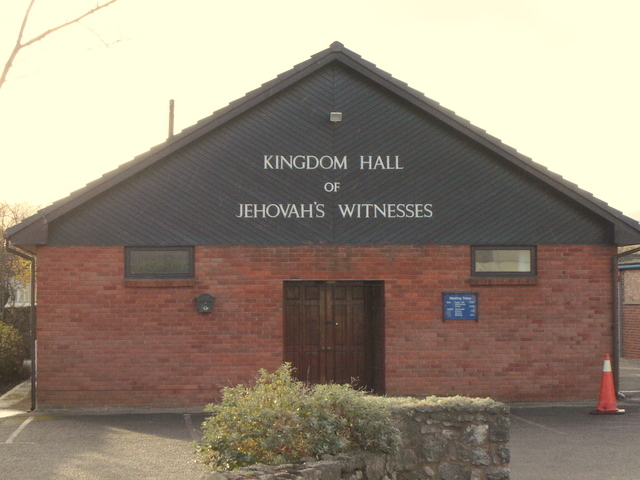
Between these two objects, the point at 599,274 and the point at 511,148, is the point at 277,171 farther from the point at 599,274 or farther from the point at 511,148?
the point at 599,274

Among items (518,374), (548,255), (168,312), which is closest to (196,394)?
(168,312)

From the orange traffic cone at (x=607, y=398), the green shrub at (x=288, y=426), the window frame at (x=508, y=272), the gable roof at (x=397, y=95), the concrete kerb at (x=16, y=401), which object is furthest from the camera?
the window frame at (x=508, y=272)

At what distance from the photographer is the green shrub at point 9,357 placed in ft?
65.4

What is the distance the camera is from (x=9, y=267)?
102 feet

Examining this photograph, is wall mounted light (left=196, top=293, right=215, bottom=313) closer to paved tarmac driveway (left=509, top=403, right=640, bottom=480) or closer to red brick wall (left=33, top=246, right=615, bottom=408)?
red brick wall (left=33, top=246, right=615, bottom=408)

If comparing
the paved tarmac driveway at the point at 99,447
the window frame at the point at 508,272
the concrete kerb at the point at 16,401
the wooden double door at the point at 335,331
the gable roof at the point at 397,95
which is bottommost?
the paved tarmac driveway at the point at 99,447

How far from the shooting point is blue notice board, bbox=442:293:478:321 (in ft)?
52.3

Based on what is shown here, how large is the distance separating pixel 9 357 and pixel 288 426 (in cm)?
1428

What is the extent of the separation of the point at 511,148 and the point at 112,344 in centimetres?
784

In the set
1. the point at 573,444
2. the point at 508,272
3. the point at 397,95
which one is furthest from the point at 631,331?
the point at 573,444

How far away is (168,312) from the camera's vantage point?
15.4m

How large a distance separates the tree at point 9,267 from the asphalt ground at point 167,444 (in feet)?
51.1

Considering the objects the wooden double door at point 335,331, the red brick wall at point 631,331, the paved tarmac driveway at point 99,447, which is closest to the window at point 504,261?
the wooden double door at point 335,331

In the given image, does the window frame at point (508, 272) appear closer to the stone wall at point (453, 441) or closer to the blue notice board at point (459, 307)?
the blue notice board at point (459, 307)
